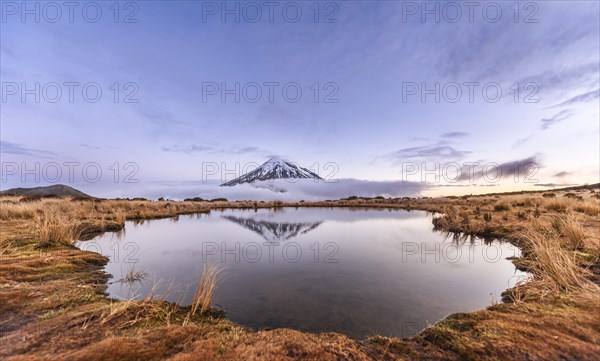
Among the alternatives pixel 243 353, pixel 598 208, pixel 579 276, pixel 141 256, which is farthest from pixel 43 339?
pixel 598 208

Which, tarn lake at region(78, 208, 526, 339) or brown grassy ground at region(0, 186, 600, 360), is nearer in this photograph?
brown grassy ground at region(0, 186, 600, 360)

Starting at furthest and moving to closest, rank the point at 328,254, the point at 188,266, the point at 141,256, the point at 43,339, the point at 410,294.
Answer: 1. the point at 328,254
2. the point at 141,256
3. the point at 188,266
4. the point at 410,294
5. the point at 43,339

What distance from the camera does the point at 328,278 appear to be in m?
7.52

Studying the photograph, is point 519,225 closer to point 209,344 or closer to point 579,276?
point 579,276

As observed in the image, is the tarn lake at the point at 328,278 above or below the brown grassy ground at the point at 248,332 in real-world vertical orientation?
below

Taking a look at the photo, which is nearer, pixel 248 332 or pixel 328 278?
pixel 248 332

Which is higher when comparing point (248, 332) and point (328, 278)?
point (248, 332)

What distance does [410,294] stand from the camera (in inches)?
246

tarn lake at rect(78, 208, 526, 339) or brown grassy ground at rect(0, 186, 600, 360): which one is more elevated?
brown grassy ground at rect(0, 186, 600, 360)

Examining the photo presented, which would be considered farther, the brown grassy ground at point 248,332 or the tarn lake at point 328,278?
the tarn lake at point 328,278

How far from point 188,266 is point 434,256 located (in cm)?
923

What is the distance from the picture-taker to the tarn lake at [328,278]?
17.1 ft

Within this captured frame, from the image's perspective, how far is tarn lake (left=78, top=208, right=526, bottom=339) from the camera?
5.20 metres

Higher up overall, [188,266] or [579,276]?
[579,276]
